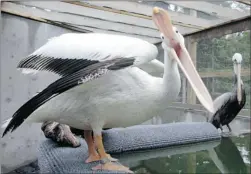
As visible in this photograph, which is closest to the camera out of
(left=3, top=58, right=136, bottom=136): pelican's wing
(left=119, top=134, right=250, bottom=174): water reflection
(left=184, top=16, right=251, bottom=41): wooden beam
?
(left=3, top=58, right=136, bottom=136): pelican's wing

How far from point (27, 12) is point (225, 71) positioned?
4.47 feet

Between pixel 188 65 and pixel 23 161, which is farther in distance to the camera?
pixel 23 161

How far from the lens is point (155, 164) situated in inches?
45.8

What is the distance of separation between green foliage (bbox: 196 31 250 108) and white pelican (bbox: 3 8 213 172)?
1354 mm

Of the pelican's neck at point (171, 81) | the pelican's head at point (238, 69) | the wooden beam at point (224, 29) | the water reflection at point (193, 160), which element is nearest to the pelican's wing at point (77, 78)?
the pelican's neck at point (171, 81)

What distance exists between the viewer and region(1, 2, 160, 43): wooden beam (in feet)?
5.03

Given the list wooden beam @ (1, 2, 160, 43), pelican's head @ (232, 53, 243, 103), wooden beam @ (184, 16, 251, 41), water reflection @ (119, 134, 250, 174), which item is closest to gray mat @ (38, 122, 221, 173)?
water reflection @ (119, 134, 250, 174)

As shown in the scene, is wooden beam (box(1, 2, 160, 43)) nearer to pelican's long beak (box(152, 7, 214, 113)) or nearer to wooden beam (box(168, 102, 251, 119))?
wooden beam (box(168, 102, 251, 119))

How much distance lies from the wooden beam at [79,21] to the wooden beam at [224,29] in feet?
0.99

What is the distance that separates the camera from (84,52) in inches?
27.2

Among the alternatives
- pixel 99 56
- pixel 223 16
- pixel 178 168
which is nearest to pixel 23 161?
pixel 178 168

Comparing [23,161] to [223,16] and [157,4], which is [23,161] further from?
[223,16]

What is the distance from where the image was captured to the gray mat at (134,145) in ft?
3.21

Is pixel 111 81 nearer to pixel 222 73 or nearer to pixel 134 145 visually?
pixel 134 145
